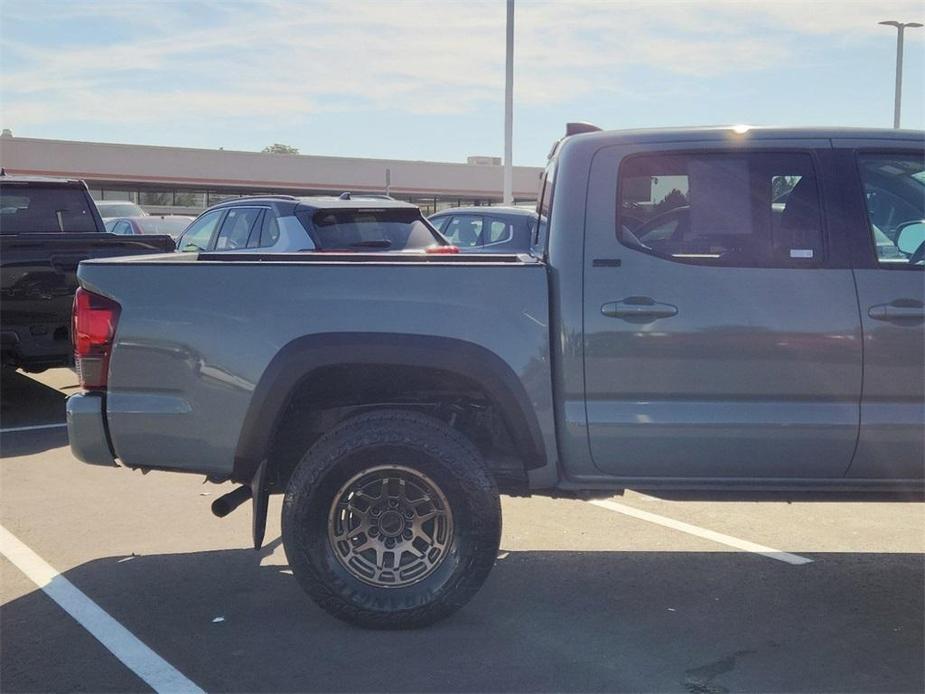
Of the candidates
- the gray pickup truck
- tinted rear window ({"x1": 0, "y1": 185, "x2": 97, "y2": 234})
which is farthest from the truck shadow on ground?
tinted rear window ({"x1": 0, "y1": 185, "x2": 97, "y2": 234})

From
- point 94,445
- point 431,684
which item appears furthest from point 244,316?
point 431,684

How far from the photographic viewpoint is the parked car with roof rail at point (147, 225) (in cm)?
1841

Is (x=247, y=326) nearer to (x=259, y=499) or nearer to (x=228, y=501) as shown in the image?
(x=259, y=499)

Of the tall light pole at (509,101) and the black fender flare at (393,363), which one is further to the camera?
the tall light pole at (509,101)

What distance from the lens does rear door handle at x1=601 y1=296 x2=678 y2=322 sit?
430 cm

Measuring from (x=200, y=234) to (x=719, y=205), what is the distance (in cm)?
889

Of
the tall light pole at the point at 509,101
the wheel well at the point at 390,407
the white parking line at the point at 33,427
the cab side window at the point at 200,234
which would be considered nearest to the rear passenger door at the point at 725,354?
the wheel well at the point at 390,407

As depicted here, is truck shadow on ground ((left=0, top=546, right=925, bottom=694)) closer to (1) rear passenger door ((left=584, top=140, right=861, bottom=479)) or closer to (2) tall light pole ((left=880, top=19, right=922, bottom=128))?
(1) rear passenger door ((left=584, top=140, right=861, bottom=479))

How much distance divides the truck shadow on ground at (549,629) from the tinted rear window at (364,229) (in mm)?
4897

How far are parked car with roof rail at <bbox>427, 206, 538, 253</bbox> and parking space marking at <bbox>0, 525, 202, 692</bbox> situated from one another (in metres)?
7.78

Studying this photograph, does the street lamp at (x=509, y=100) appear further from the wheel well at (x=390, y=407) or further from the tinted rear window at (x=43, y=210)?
the wheel well at (x=390, y=407)

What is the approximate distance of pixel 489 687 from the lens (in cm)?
386

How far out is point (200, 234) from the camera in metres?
12.3

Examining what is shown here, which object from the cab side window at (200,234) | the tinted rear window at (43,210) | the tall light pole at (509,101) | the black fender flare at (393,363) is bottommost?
the black fender flare at (393,363)
